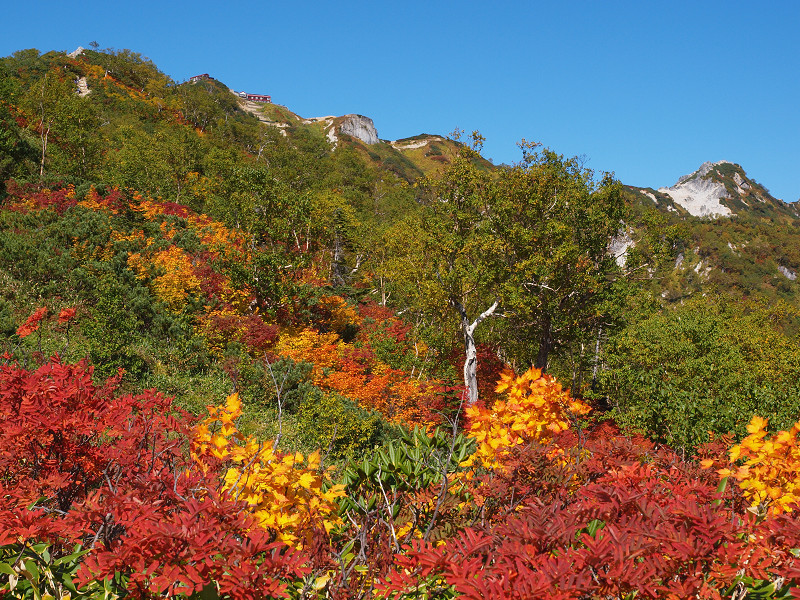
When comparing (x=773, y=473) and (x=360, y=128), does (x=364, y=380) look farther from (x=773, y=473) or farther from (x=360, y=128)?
(x=360, y=128)

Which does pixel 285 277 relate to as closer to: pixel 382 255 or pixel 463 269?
pixel 463 269

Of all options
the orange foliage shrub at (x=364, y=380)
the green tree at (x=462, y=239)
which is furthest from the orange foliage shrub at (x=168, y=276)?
the green tree at (x=462, y=239)

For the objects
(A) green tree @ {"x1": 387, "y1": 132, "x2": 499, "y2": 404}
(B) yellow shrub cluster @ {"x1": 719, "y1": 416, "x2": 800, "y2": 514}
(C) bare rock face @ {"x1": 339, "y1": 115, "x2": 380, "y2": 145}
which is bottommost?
(B) yellow shrub cluster @ {"x1": 719, "y1": 416, "x2": 800, "y2": 514}

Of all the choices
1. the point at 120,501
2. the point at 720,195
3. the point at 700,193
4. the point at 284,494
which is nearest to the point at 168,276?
the point at 284,494

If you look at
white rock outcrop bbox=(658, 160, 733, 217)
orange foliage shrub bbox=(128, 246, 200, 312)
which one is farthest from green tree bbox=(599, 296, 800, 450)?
white rock outcrop bbox=(658, 160, 733, 217)

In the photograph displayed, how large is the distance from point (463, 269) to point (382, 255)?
18.2m

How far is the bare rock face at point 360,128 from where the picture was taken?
10774 centimetres

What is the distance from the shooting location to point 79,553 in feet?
7.07

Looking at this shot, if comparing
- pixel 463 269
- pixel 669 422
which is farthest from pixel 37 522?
pixel 463 269

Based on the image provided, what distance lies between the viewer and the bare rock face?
10774cm

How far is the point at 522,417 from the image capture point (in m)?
3.72

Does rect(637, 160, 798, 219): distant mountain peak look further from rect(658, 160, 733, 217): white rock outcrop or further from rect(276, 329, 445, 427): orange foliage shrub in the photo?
rect(276, 329, 445, 427): orange foliage shrub

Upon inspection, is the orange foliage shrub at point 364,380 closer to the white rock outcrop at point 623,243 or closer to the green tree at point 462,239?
the green tree at point 462,239

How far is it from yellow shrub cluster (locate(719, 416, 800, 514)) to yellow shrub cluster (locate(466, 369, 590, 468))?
1071 mm
